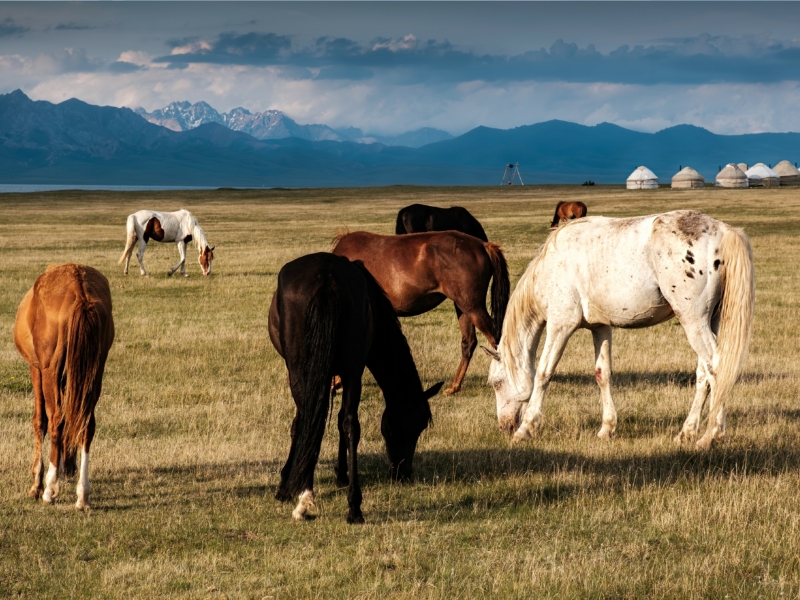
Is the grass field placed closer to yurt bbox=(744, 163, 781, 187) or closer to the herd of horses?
the herd of horses

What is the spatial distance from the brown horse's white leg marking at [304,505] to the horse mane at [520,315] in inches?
133

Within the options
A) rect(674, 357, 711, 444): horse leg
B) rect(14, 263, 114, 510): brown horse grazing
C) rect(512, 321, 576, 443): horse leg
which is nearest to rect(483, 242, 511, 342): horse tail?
rect(512, 321, 576, 443): horse leg

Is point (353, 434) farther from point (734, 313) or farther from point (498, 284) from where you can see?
point (498, 284)

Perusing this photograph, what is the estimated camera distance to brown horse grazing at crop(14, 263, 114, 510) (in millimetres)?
6258

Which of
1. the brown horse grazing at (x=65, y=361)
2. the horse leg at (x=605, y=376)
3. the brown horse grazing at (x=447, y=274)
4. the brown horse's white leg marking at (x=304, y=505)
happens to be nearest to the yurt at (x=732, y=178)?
the brown horse grazing at (x=447, y=274)

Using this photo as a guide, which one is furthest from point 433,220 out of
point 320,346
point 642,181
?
point 642,181

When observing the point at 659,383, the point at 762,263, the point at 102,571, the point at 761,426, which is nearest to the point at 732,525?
the point at 761,426

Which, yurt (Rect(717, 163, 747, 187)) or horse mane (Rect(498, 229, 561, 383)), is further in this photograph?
yurt (Rect(717, 163, 747, 187))

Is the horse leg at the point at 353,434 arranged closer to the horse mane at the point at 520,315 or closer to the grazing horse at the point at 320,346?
the grazing horse at the point at 320,346

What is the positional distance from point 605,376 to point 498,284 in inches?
87.1

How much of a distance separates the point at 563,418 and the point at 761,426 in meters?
1.99

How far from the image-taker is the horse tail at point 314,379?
19.8ft

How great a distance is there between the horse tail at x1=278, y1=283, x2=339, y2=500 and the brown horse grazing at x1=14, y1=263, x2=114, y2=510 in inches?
61.6

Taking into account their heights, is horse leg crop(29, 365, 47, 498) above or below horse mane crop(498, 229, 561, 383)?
below
